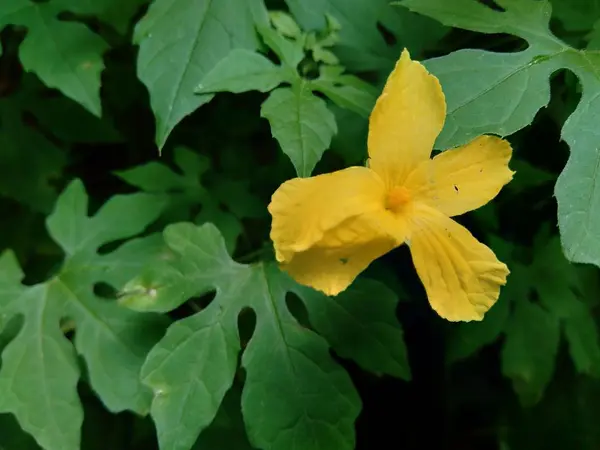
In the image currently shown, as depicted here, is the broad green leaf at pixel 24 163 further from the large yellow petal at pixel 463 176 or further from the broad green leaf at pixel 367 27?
the large yellow petal at pixel 463 176

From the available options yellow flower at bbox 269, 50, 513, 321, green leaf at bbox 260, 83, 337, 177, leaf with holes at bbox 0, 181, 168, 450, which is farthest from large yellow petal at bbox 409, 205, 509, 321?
leaf with holes at bbox 0, 181, 168, 450

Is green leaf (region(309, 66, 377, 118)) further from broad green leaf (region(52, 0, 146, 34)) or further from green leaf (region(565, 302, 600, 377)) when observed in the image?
green leaf (region(565, 302, 600, 377))

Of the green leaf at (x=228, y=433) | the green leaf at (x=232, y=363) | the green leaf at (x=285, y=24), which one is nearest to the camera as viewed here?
the green leaf at (x=232, y=363)

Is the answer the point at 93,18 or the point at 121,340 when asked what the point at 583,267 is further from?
the point at 93,18

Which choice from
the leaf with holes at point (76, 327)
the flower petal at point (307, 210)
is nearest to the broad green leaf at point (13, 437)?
the leaf with holes at point (76, 327)

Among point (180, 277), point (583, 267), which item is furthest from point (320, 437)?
point (583, 267)

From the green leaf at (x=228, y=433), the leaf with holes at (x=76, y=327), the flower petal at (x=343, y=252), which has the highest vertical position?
the flower petal at (x=343, y=252)

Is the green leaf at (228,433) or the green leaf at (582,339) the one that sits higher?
the green leaf at (582,339)
